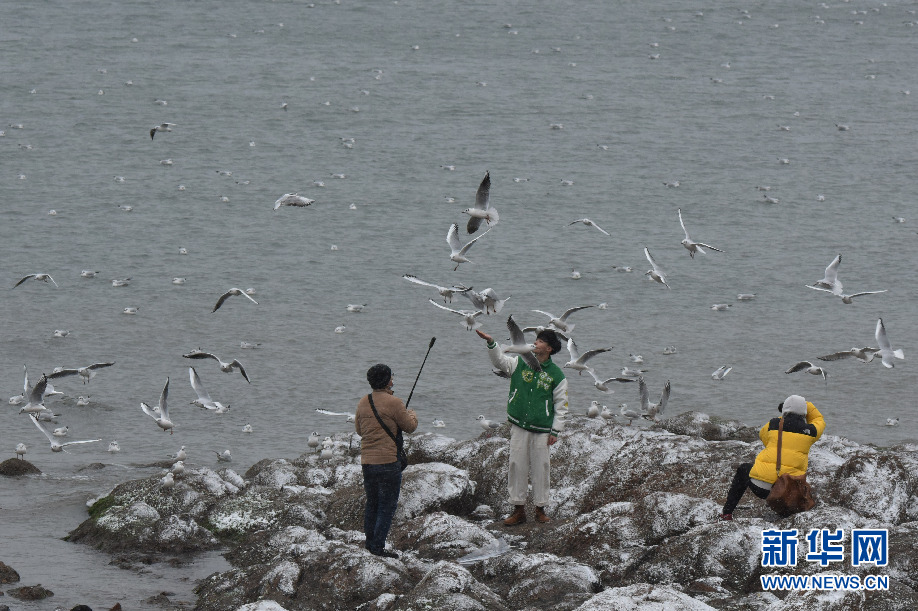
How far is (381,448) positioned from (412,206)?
2471 centimetres

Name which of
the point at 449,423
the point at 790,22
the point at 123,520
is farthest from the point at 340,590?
the point at 790,22

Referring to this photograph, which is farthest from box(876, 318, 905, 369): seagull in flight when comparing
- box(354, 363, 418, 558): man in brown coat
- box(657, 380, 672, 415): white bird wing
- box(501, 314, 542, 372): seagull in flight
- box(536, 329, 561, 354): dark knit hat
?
box(354, 363, 418, 558): man in brown coat

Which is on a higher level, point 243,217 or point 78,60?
point 78,60

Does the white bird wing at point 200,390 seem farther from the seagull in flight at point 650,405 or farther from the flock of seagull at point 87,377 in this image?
the seagull in flight at point 650,405

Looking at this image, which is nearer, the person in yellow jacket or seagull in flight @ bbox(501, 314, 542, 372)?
the person in yellow jacket

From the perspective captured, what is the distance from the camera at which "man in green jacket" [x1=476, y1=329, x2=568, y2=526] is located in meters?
10.2

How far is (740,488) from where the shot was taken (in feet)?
30.5

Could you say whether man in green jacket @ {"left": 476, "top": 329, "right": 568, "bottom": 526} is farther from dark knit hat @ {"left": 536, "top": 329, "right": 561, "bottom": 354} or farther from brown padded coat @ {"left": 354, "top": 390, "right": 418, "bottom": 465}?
brown padded coat @ {"left": 354, "top": 390, "right": 418, "bottom": 465}

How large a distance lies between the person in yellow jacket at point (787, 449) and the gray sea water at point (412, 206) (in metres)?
5.21

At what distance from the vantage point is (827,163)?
37781 millimetres

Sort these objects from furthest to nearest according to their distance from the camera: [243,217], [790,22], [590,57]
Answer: [790,22] < [590,57] < [243,217]

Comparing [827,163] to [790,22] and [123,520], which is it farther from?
[123,520]


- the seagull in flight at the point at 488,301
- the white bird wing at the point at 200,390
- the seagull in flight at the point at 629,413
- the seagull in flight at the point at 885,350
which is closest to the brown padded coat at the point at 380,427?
the seagull in flight at the point at 488,301

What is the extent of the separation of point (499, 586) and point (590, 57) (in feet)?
129
